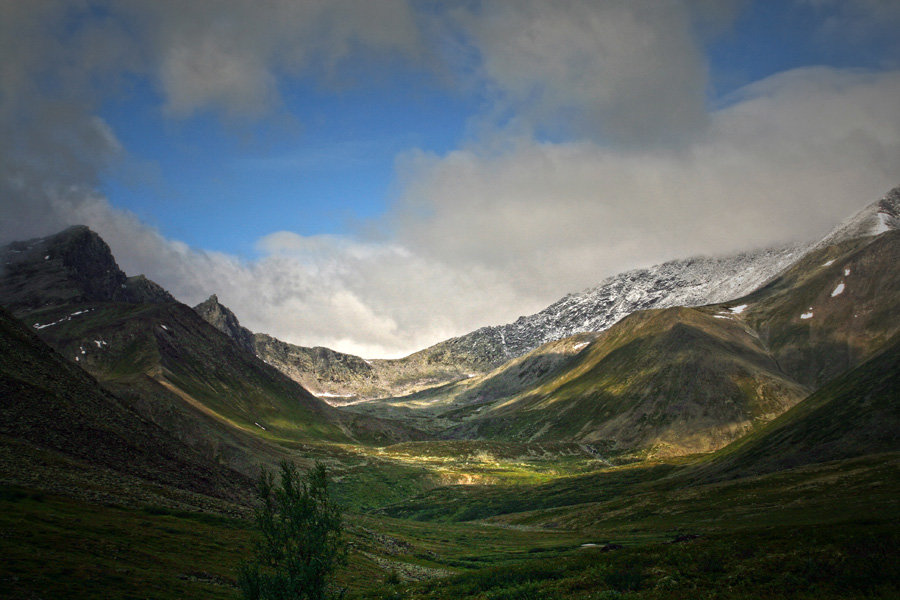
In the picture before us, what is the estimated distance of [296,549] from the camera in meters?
38.6

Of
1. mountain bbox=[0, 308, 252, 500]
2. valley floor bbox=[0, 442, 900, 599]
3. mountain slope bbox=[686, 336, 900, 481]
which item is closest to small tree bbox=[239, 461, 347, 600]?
valley floor bbox=[0, 442, 900, 599]

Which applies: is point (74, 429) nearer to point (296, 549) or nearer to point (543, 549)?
point (296, 549)

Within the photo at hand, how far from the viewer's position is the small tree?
34.5 meters

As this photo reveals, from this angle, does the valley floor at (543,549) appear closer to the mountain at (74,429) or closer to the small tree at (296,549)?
the mountain at (74,429)

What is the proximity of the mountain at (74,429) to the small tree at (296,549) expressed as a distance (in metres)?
41.8

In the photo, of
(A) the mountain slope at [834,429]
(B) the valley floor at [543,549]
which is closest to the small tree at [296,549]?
(B) the valley floor at [543,549]

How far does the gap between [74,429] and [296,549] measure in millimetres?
63815

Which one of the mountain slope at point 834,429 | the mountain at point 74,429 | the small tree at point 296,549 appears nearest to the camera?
the small tree at point 296,549

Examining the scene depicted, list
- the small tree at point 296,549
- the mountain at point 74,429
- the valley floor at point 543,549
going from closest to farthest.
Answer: the valley floor at point 543,549 < the small tree at point 296,549 < the mountain at point 74,429

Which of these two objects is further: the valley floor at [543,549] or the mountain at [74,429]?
the mountain at [74,429]

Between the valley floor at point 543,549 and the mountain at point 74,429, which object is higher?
the mountain at point 74,429

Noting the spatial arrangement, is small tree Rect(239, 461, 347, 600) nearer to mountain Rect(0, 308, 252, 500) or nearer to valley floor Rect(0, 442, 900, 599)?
valley floor Rect(0, 442, 900, 599)

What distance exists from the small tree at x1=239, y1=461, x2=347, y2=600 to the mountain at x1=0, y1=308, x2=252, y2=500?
41777mm

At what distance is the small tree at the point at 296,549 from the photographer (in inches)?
1359
